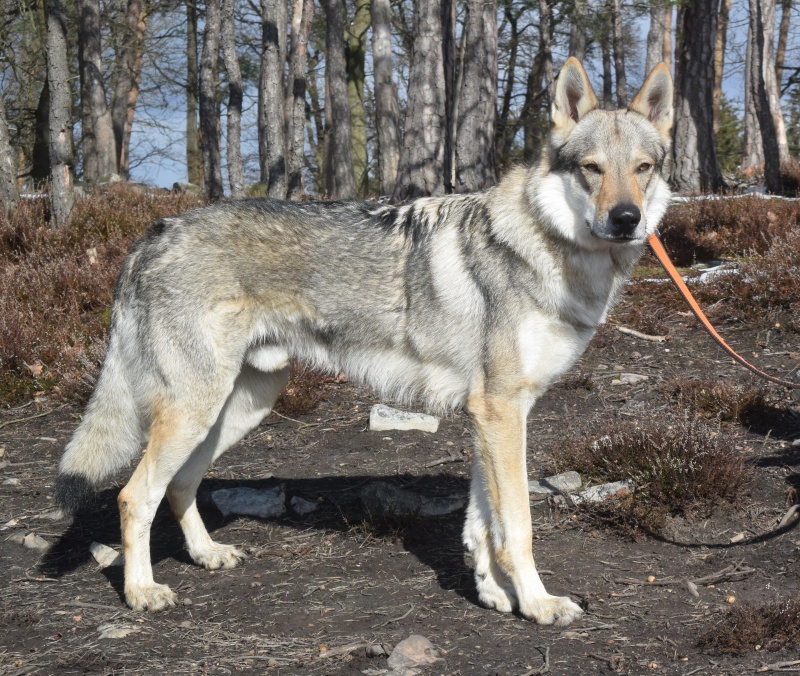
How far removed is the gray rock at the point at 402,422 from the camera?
20.0ft

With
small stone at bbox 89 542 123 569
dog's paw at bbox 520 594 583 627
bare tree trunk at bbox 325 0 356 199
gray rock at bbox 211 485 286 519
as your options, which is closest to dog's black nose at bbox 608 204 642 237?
dog's paw at bbox 520 594 583 627

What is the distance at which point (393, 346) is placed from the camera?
13.3ft

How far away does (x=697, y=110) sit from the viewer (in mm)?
12766

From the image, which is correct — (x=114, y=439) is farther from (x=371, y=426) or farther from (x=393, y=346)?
(x=371, y=426)

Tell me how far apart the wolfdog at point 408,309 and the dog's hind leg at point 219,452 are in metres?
0.01

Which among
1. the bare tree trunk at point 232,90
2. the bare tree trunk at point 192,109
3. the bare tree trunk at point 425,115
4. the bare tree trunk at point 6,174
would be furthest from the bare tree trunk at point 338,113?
the bare tree trunk at point 6,174

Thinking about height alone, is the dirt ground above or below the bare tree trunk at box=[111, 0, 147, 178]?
below

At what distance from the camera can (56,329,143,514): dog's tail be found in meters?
3.92

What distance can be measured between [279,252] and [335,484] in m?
1.97

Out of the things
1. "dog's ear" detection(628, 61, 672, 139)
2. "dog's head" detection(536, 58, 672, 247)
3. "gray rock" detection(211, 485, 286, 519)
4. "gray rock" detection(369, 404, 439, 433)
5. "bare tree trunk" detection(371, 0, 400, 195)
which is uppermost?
"bare tree trunk" detection(371, 0, 400, 195)

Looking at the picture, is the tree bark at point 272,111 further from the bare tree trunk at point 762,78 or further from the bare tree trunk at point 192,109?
the bare tree trunk at point 192,109

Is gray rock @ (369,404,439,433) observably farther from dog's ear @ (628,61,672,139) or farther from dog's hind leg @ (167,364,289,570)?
dog's ear @ (628,61,672,139)

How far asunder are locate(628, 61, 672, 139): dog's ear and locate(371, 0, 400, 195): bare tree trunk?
15766mm

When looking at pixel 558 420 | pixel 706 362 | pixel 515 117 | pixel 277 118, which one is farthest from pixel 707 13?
pixel 515 117
